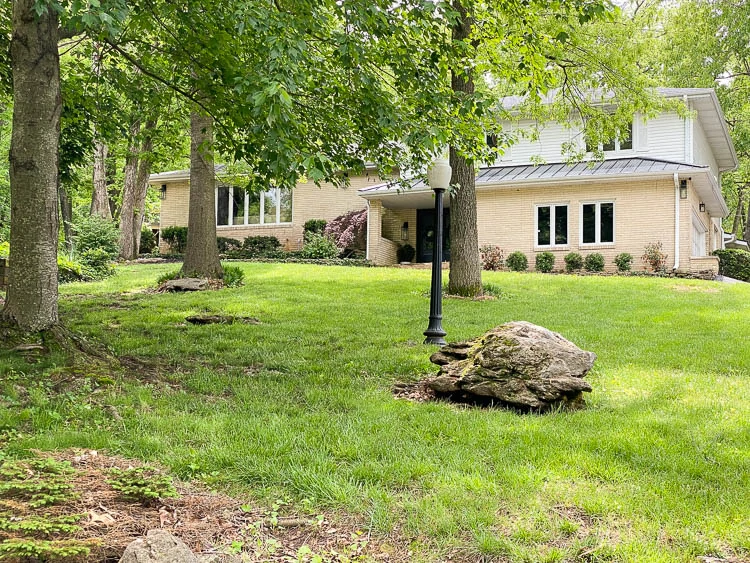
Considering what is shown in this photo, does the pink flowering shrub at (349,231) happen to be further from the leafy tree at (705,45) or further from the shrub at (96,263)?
the leafy tree at (705,45)

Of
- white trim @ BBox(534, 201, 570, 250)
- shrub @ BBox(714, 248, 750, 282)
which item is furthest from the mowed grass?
shrub @ BBox(714, 248, 750, 282)

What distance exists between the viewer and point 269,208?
2384 cm

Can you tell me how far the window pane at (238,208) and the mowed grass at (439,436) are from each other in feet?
52.1

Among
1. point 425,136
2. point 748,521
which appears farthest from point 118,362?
point 748,521

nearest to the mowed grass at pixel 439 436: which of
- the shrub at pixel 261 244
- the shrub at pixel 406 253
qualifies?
the shrub at pixel 406 253

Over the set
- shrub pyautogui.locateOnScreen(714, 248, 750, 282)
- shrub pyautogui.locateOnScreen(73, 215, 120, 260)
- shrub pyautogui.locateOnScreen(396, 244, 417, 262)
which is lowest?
shrub pyautogui.locateOnScreen(714, 248, 750, 282)

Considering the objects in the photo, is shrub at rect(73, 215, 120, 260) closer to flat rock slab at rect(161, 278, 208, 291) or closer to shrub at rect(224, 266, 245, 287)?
shrub at rect(224, 266, 245, 287)

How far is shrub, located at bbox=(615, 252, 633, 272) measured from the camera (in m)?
17.5

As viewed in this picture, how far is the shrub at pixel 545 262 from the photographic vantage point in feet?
60.1

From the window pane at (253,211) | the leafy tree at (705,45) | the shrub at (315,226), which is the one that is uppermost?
the leafy tree at (705,45)

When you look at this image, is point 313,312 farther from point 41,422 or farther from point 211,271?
point 41,422

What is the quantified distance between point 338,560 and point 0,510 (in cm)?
156

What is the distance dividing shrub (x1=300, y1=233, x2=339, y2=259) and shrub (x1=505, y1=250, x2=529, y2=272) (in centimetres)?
604

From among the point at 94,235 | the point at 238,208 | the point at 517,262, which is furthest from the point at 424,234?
the point at 94,235
